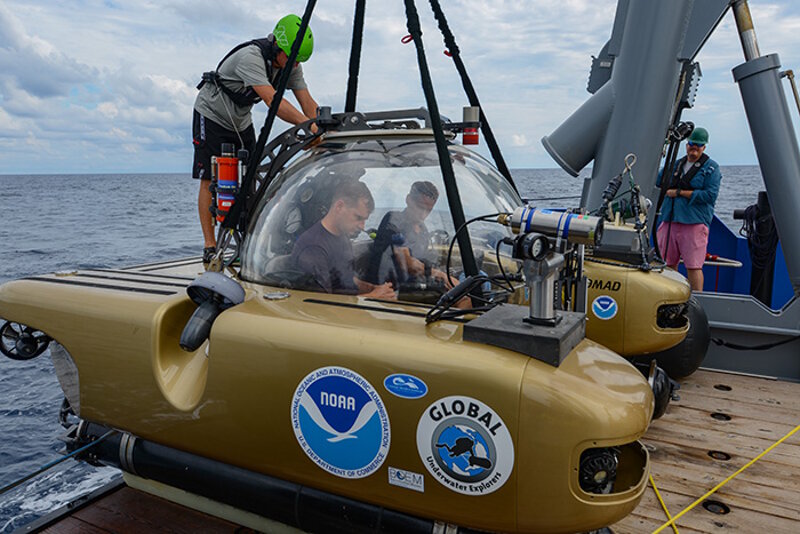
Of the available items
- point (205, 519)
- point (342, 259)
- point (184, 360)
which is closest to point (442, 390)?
point (342, 259)

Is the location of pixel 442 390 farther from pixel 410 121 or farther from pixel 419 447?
pixel 410 121

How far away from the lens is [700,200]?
595 cm

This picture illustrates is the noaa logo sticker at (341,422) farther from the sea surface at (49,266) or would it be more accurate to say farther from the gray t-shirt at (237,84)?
the gray t-shirt at (237,84)

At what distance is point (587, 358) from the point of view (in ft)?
6.34

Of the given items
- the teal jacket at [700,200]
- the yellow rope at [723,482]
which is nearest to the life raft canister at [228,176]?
the yellow rope at [723,482]

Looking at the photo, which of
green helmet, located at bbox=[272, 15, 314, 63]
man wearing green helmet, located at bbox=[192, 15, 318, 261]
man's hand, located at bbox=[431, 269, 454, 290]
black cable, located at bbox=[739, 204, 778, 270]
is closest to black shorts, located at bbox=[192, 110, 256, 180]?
man wearing green helmet, located at bbox=[192, 15, 318, 261]

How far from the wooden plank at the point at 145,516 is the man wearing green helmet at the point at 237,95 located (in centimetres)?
162

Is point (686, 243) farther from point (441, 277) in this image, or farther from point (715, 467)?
point (441, 277)

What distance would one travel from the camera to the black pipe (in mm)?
2043

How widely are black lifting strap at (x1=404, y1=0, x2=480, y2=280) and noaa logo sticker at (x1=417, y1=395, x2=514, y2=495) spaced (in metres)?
0.60

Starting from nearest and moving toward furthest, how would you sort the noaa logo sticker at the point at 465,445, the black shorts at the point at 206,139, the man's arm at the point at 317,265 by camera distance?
the noaa logo sticker at the point at 465,445 < the man's arm at the point at 317,265 < the black shorts at the point at 206,139

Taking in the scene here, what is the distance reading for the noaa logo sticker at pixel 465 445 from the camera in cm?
176

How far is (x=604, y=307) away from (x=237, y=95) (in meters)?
2.91

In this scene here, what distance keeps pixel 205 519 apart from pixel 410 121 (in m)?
2.19
